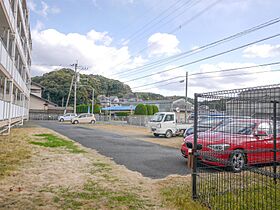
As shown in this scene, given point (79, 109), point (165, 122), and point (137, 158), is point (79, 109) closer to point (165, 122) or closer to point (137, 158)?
point (165, 122)

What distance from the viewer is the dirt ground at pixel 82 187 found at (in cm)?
411

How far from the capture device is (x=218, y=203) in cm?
417

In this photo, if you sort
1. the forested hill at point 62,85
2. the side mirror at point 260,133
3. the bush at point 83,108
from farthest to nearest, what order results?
the forested hill at point 62,85, the bush at point 83,108, the side mirror at point 260,133

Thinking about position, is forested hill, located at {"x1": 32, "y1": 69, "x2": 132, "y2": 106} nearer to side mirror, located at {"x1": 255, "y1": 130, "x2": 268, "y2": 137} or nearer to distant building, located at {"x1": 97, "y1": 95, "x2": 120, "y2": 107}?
distant building, located at {"x1": 97, "y1": 95, "x2": 120, "y2": 107}

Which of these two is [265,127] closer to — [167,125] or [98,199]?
[98,199]

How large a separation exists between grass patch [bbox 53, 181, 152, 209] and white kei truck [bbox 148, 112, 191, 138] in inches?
476

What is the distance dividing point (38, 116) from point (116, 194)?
44.0 metres

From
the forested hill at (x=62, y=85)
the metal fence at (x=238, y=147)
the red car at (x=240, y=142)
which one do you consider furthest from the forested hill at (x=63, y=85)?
the metal fence at (x=238, y=147)

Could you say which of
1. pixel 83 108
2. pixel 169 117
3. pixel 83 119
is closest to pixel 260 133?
pixel 169 117

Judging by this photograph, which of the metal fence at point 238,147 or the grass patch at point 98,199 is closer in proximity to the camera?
the grass patch at point 98,199

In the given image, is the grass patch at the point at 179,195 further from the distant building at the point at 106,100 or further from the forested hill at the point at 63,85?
the distant building at the point at 106,100

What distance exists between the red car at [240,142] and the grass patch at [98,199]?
1.38 meters

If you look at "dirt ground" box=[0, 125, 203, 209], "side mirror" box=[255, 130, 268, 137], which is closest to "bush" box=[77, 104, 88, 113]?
"dirt ground" box=[0, 125, 203, 209]

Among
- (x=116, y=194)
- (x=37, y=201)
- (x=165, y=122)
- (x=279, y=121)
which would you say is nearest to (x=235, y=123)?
(x=279, y=121)
